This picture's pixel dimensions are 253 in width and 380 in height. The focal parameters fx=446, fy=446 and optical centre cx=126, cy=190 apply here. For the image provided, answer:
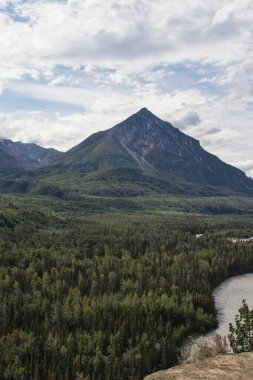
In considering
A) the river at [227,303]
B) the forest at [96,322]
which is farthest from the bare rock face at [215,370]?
the river at [227,303]

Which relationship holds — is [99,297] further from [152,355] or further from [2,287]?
[152,355]

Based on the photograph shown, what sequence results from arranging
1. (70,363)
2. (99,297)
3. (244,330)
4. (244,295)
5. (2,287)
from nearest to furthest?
(244,330) → (70,363) → (99,297) → (2,287) → (244,295)

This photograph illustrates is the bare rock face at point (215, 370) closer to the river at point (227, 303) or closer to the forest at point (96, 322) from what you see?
the forest at point (96, 322)

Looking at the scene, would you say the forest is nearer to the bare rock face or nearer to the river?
the river

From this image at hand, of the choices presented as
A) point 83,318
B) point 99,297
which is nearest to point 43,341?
point 83,318

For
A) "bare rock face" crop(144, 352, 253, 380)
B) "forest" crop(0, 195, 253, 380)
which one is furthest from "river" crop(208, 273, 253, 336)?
"bare rock face" crop(144, 352, 253, 380)

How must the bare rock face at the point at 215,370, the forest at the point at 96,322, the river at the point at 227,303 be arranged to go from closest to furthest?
1. the bare rock face at the point at 215,370
2. the forest at the point at 96,322
3. the river at the point at 227,303

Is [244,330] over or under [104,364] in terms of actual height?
over

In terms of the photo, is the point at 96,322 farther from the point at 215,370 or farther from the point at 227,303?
the point at 215,370

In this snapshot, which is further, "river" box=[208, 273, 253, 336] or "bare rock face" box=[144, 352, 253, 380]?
"river" box=[208, 273, 253, 336]
